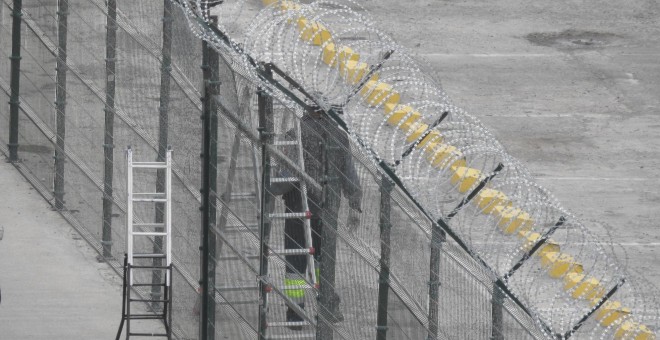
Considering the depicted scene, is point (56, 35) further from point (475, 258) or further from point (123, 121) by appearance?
point (475, 258)

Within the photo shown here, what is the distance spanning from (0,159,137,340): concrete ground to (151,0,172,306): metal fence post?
0.41 metres

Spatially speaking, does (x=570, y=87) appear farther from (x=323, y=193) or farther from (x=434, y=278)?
(x=323, y=193)

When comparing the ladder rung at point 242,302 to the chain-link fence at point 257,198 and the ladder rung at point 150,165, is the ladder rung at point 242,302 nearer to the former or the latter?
the chain-link fence at point 257,198

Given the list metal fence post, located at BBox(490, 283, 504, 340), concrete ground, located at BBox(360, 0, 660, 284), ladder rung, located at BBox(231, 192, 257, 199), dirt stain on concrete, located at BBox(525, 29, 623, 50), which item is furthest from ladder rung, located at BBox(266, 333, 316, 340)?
dirt stain on concrete, located at BBox(525, 29, 623, 50)

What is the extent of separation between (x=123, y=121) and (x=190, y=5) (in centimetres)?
128

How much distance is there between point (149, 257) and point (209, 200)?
744 mm

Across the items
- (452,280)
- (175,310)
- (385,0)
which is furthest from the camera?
(385,0)

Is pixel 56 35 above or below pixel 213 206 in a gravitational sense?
above

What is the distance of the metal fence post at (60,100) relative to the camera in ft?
45.6

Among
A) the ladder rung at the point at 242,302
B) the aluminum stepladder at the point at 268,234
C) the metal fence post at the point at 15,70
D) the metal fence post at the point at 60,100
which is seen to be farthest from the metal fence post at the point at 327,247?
the metal fence post at the point at 15,70

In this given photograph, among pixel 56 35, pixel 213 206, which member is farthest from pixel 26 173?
pixel 213 206

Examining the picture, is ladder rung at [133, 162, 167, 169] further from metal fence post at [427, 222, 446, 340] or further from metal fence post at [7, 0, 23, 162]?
metal fence post at [7, 0, 23, 162]

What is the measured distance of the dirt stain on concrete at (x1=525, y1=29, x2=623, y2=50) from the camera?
914 inches

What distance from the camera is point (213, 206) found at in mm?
11609
